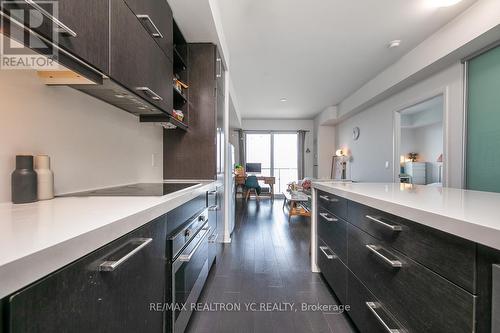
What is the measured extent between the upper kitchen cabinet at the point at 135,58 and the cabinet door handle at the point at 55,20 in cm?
25

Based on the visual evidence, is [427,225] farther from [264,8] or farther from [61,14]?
[264,8]

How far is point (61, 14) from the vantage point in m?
0.70

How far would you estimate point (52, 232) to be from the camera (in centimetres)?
50

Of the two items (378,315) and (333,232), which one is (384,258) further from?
(333,232)

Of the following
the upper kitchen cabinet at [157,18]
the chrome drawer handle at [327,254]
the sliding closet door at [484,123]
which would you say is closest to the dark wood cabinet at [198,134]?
the upper kitchen cabinet at [157,18]

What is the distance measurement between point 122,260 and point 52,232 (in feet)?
0.66

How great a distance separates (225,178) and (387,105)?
3461mm

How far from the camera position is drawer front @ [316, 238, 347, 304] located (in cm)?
145

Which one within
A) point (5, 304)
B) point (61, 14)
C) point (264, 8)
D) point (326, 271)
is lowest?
point (326, 271)

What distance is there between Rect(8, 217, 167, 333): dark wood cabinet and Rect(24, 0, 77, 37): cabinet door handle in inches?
27.3

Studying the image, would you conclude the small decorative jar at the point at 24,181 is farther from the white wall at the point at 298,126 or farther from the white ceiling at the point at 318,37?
the white wall at the point at 298,126

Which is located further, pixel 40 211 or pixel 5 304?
pixel 40 211

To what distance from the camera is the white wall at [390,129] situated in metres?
2.69

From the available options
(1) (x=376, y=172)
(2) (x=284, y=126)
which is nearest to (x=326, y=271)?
(1) (x=376, y=172)
